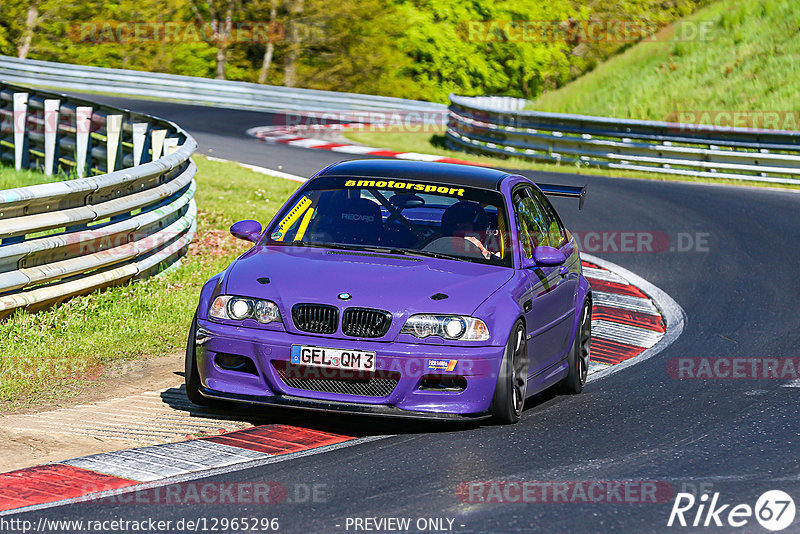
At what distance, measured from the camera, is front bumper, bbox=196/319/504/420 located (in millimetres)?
6688

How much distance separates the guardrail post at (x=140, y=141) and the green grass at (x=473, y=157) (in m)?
9.71

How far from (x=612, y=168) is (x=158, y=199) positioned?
14962 mm

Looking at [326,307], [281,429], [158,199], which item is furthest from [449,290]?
[158,199]

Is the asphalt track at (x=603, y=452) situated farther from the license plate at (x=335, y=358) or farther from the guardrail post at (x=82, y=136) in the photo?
the guardrail post at (x=82, y=136)

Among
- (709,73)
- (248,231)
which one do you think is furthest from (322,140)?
(248,231)

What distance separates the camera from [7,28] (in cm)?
5300

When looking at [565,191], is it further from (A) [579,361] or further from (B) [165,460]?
(B) [165,460]

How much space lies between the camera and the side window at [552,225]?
8758 millimetres

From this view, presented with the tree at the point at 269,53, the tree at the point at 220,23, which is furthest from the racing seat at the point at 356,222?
the tree at the point at 269,53

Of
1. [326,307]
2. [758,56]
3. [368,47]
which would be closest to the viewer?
[326,307]

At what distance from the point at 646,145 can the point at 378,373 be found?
18.4 m

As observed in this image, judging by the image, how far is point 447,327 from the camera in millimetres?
6816

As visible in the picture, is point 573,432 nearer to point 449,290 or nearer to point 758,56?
point 449,290

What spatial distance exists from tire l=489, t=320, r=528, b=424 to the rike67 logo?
1483 mm
